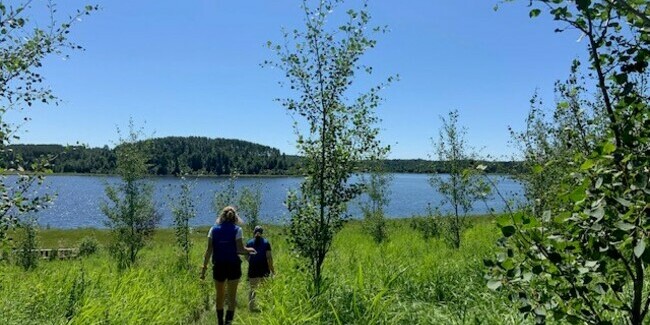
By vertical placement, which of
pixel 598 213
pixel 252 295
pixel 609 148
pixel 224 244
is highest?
pixel 609 148

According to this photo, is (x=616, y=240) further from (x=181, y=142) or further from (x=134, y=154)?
(x=181, y=142)

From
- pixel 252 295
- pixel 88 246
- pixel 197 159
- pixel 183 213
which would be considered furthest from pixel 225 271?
pixel 197 159

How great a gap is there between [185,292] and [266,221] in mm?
15235

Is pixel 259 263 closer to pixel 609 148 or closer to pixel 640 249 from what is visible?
pixel 609 148

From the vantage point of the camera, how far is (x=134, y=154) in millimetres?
16812

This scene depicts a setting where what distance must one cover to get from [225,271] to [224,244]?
1.58 ft

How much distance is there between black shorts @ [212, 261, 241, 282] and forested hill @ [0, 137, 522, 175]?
1.93 m

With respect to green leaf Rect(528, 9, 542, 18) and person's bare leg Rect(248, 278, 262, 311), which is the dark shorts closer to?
person's bare leg Rect(248, 278, 262, 311)

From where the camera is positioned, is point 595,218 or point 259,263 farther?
point 259,263

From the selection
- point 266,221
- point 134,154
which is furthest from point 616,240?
point 266,221

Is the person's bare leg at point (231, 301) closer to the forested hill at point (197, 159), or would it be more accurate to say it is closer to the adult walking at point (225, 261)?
the adult walking at point (225, 261)

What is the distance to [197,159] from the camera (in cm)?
14838

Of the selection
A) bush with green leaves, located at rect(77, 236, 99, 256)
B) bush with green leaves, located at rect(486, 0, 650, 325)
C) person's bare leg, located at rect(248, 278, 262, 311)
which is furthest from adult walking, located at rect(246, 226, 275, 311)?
bush with green leaves, located at rect(77, 236, 99, 256)

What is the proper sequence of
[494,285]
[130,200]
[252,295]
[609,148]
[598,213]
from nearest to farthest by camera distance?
[598,213], [609,148], [494,285], [252,295], [130,200]
